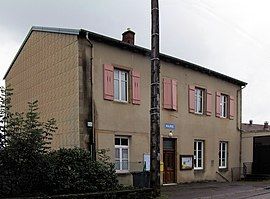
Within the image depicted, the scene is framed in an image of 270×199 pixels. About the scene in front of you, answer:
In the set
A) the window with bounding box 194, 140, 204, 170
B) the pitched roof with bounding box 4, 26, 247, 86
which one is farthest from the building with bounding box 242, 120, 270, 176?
the window with bounding box 194, 140, 204, 170

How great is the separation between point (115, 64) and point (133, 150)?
164 inches

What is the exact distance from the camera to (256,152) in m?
27.6

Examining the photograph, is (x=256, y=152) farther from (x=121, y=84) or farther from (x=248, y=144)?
(x=121, y=84)

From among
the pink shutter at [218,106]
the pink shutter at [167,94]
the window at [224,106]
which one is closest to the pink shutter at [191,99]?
the pink shutter at [167,94]

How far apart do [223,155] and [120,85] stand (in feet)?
35.3

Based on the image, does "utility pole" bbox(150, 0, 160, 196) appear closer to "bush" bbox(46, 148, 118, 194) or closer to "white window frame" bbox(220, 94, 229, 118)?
"bush" bbox(46, 148, 118, 194)

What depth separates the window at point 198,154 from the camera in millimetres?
22234

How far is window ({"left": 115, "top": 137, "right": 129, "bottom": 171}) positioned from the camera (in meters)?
17.1

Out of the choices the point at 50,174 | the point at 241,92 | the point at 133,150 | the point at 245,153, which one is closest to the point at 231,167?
the point at 245,153

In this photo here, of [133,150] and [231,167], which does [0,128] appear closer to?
[133,150]

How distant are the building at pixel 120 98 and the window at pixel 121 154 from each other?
0.05 m

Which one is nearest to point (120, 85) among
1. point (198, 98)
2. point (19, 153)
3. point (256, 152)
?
point (198, 98)

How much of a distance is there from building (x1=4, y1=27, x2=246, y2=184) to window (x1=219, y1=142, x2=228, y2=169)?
0.19 meters

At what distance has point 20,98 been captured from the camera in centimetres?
2094
